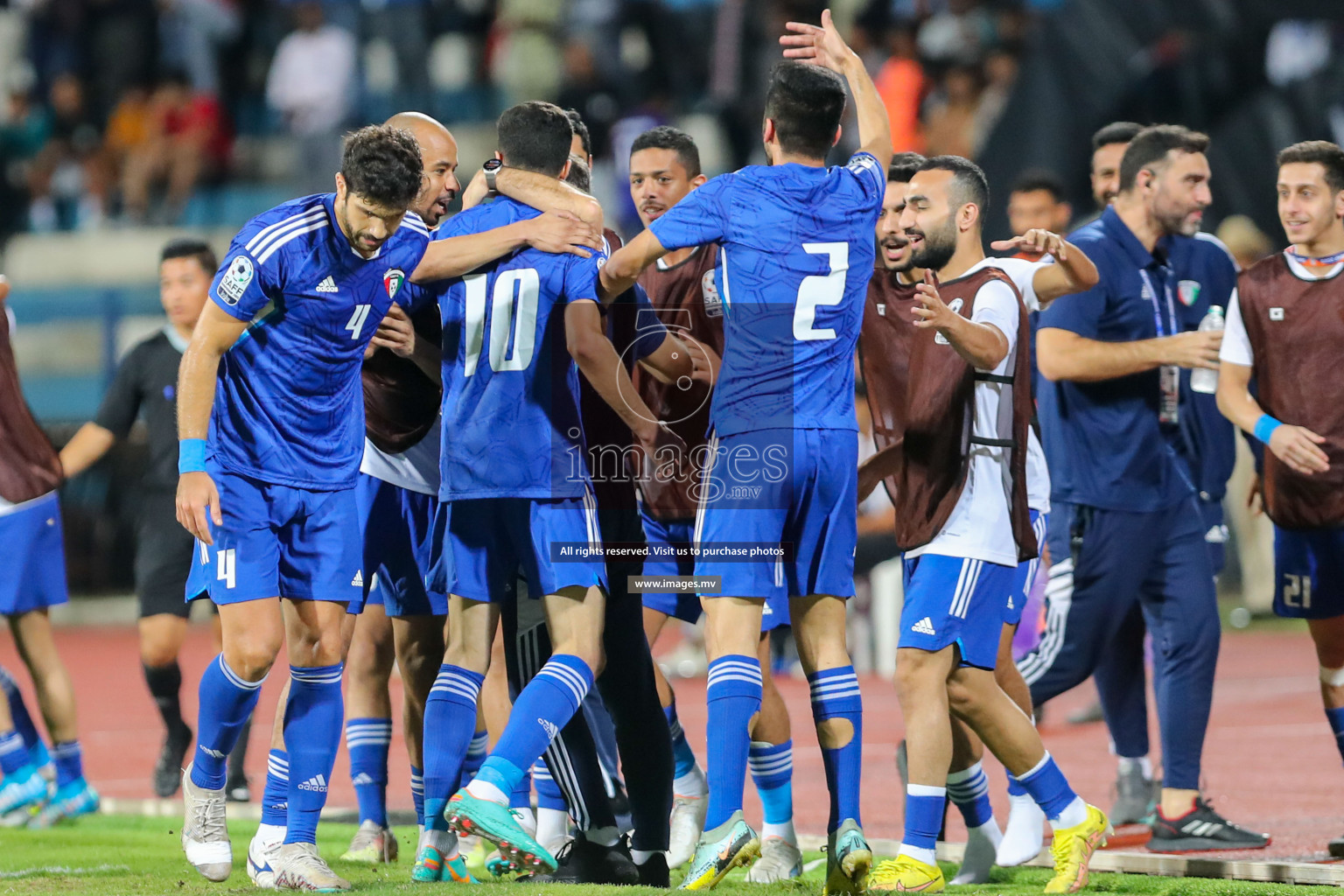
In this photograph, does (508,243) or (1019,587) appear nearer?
(508,243)

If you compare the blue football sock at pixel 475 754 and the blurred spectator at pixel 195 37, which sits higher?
the blurred spectator at pixel 195 37

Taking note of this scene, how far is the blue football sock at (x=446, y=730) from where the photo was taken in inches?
236

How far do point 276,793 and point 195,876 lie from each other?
1.54ft

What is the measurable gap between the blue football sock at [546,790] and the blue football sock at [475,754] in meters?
0.49

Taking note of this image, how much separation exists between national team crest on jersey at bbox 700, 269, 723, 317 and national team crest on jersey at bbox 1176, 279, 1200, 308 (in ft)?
6.98

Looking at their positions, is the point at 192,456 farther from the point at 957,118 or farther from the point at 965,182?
the point at 957,118

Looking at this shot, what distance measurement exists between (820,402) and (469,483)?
4.06 feet

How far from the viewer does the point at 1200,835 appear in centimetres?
696

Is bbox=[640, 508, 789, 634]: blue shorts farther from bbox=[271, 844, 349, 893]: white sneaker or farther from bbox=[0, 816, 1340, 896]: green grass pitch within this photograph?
bbox=[271, 844, 349, 893]: white sneaker

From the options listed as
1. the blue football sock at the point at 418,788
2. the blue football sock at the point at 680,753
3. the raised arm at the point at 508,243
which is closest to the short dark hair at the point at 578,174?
the raised arm at the point at 508,243

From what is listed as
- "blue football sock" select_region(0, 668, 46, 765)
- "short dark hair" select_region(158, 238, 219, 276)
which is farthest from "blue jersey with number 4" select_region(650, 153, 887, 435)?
"blue football sock" select_region(0, 668, 46, 765)

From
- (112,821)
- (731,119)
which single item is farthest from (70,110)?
(112,821)

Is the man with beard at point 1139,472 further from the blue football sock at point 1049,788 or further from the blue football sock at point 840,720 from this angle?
the blue football sock at point 840,720

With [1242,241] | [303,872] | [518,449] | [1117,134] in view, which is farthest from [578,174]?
[1242,241]
